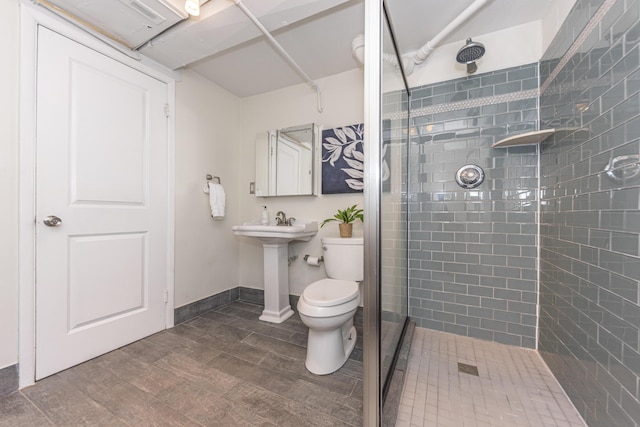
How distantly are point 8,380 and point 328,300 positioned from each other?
170 cm

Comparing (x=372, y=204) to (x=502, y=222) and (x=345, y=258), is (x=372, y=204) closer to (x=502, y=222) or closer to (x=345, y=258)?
(x=345, y=258)

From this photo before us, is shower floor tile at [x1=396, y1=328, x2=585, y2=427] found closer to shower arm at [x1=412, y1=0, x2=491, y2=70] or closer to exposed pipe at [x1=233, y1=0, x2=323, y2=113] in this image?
shower arm at [x1=412, y1=0, x2=491, y2=70]

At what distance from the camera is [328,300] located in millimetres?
1396

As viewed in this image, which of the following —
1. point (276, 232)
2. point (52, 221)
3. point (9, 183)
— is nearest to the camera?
point (9, 183)

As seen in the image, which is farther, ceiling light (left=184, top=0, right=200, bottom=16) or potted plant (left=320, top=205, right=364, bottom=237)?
potted plant (left=320, top=205, right=364, bottom=237)

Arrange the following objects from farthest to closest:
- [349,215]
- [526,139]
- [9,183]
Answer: [349,215]
[526,139]
[9,183]

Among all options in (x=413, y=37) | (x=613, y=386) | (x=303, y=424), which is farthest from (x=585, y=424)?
Answer: (x=413, y=37)

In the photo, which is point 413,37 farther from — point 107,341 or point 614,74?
point 107,341

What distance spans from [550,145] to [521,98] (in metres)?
0.41

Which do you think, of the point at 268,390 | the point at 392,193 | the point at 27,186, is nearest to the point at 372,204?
the point at 392,193

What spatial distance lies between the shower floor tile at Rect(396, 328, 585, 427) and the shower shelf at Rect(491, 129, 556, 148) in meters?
1.38

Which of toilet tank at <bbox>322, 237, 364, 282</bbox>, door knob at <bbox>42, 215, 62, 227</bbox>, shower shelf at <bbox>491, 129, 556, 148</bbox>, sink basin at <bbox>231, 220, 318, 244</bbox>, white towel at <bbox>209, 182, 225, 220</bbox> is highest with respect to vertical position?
shower shelf at <bbox>491, 129, 556, 148</bbox>

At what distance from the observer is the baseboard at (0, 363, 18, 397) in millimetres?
1231

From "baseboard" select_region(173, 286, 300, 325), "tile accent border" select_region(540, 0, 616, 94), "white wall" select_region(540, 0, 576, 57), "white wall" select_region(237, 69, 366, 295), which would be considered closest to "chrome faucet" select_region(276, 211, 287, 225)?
"white wall" select_region(237, 69, 366, 295)
